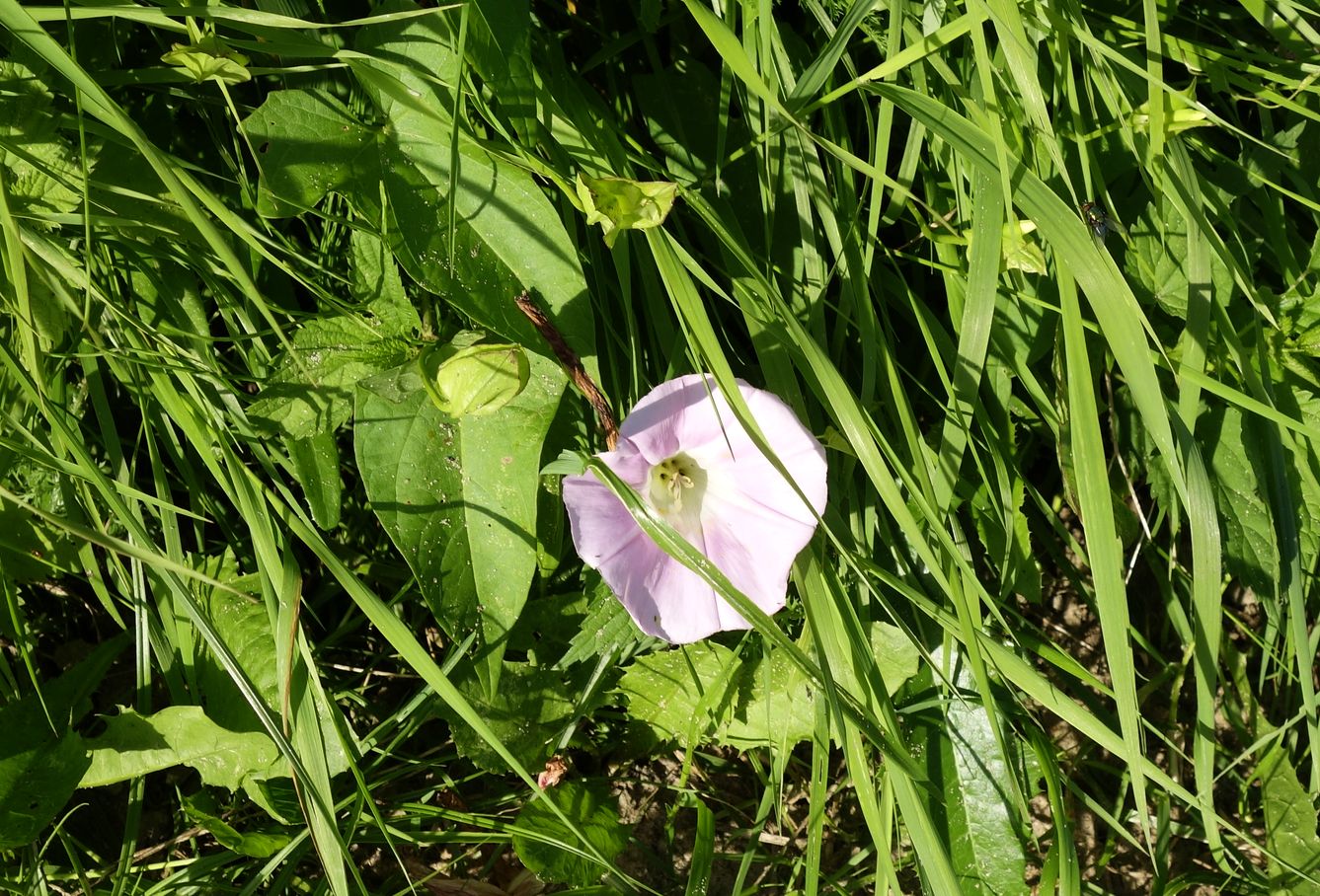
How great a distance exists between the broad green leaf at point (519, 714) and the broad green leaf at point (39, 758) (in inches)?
19.3

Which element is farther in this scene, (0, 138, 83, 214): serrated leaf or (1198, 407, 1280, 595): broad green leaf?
(1198, 407, 1280, 595): broad green leaf

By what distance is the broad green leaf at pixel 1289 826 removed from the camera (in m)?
1.43

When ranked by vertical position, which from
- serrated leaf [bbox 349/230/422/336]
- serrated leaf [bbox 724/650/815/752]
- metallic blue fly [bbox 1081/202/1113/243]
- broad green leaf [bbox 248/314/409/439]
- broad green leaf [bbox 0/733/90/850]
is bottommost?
broad green leaf [bbox 0/733/90/850]

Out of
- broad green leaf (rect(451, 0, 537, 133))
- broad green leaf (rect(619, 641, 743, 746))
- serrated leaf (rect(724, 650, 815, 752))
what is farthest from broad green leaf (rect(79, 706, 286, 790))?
broad green leaf (rect(451, 0, 537, 133))

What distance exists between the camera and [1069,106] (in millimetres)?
1196

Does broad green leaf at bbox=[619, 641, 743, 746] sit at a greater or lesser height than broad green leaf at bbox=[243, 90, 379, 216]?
lesser

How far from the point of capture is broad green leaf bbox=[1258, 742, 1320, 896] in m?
1.43

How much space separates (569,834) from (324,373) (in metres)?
0.68

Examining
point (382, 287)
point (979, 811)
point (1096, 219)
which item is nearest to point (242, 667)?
point (382, 287)

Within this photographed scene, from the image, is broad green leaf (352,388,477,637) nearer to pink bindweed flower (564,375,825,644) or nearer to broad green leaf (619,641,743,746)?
pink bindweed flower (564,375,825,644)

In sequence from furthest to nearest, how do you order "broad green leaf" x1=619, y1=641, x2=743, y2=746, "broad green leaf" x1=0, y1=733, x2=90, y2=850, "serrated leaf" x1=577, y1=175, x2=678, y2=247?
"broad green leaf" x1=619, y1=641, x2=743, y2=746, "broad green leaf" x1=0, y1=733, x2=90, y2=850, "serrated leaf" x1=577, y1=175, x2=678, y2=247

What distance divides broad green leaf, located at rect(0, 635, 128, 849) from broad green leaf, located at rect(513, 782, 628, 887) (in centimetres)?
57

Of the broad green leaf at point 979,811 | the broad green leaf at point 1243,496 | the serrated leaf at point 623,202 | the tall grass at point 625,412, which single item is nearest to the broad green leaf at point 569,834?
the tall grass at point 625,412

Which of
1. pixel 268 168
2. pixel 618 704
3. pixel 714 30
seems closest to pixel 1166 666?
pixel 618 704
